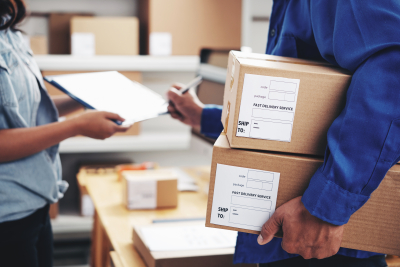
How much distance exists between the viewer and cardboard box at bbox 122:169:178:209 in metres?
1.55

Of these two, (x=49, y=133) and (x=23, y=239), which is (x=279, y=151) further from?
(x=23, y=239)

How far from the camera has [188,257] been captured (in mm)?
1046

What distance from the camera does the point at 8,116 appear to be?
43.2 inches

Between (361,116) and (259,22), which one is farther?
(259,22)

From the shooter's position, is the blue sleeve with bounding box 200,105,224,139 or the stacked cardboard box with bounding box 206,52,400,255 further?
the blue sleeve with bounding box 200,105,224,139

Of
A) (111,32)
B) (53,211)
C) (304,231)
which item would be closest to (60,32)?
(111,32)

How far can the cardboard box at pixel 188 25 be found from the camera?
90.6 inches

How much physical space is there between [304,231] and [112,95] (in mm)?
792

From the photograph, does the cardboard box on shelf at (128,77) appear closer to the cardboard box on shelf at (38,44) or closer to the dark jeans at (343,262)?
the cardboard box on shelf at (38,44)

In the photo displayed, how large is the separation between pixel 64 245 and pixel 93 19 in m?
1.47

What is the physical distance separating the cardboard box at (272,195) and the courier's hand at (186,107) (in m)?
0.59

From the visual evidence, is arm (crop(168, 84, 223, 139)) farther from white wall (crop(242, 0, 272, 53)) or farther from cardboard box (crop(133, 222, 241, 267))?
white wall (crop(242, 0, 272, 53))

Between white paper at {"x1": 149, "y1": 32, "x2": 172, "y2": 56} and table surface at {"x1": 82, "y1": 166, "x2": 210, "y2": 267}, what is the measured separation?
30.5 inches

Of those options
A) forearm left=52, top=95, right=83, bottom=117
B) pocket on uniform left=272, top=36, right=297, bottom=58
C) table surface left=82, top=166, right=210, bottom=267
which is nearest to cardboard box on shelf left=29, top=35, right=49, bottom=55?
table surface left=82, top=166, right=210, bottom=267
